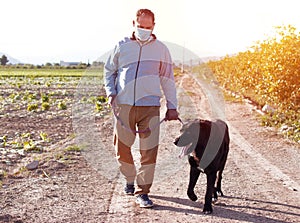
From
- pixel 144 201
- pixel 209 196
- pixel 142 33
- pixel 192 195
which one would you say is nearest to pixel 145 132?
pixel 144 201

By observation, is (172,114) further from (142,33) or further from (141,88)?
(142,33)

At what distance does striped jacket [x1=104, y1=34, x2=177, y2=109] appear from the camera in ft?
18.6

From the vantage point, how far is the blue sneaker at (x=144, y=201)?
566 cm

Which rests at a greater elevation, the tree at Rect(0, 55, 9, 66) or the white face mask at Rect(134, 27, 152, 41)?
the white face mask at Rect(134, 27, 152, 41)

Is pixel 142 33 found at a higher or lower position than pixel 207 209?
higher

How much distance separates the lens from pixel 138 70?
224 inches

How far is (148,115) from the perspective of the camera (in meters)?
5.84

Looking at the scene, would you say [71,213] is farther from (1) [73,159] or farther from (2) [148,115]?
(1) [73,159]

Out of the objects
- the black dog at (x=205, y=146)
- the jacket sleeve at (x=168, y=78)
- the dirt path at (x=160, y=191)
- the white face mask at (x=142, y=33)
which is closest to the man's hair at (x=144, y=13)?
the white face mask at (x=142, y=33)

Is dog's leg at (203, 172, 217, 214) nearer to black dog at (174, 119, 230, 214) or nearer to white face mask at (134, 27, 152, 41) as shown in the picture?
black dog at (174, 119, 230, 214)

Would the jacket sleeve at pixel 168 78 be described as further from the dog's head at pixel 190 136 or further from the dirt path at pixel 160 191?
the dirt path at pixel 160 191

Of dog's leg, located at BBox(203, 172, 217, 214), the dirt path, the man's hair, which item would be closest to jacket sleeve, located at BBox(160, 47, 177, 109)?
the man's hair

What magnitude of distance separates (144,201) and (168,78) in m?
1.52

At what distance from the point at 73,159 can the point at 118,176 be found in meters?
1.46
